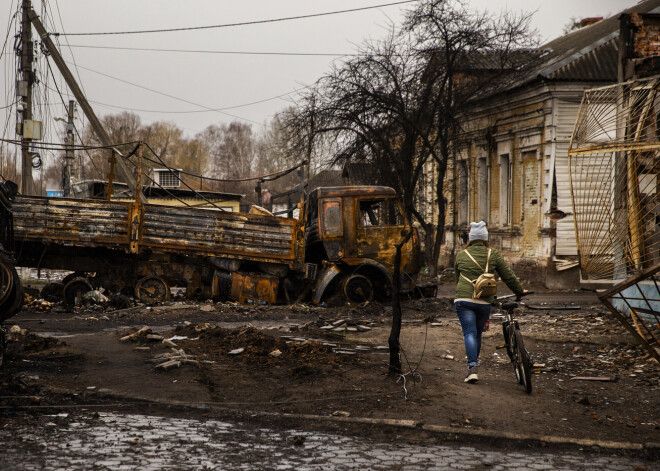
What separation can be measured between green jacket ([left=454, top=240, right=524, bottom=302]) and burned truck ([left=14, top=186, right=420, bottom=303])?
26.3 ft

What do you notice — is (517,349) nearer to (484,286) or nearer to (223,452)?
(484,286)

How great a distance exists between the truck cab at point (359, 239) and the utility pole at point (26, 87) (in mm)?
9371

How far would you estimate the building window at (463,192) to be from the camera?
29375 millimetres

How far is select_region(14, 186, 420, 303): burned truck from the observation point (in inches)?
635

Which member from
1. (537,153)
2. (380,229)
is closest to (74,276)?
(380,229)

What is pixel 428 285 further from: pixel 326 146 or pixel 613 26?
pixel 613 26

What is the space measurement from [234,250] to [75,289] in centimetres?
358

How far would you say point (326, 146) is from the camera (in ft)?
79.6

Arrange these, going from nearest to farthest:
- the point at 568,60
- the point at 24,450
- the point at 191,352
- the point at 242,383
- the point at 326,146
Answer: the point at 24,450 < the point at 242,383 < the point at 191,352 < the point at 568,60 < the point at 326,146

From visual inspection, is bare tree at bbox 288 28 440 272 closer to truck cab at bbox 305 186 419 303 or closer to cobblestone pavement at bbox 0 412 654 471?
truck cab at bbox 305 186 419 303

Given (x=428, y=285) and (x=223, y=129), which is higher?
(x=223, y=129)

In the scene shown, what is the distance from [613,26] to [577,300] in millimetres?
12558

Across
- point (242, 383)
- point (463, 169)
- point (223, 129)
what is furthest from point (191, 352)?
point (223, 129)

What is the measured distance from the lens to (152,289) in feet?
54.7
